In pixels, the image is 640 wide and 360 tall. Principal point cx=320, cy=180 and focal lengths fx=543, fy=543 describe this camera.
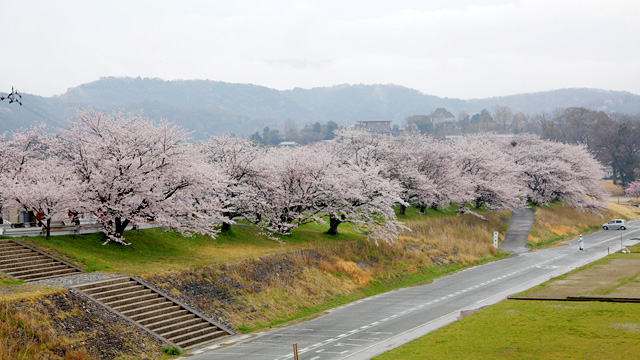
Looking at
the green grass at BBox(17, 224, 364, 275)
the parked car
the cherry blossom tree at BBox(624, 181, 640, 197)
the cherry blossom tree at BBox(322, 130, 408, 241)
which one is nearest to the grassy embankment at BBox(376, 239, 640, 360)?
the green grass at BBox(17, 224, 364, 275)

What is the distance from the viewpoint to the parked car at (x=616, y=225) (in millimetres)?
66938

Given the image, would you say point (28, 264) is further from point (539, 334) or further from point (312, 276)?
point (539, 334)

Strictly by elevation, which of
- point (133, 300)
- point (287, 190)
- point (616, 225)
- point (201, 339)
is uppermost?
point (287, 190)

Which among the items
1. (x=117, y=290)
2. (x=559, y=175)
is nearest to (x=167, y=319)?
(x=117, y=290)

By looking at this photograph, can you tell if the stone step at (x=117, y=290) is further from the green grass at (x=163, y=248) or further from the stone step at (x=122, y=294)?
the green grass at (x=163, y=248)

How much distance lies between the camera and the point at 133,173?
29.2 metres

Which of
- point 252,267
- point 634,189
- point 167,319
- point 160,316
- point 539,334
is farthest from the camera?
point 634,189

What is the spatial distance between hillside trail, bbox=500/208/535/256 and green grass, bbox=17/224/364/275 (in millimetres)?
20042

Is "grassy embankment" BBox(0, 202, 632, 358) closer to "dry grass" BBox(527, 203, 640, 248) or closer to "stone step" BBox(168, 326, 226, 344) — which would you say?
"stone step" BBox(168, 326, 226, 344)

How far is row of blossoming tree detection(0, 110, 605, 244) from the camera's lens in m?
29.2

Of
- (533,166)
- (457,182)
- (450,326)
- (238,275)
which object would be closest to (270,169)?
(238,275)

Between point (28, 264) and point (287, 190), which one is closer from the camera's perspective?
point (28, 264)

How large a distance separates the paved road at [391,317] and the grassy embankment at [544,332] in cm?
166

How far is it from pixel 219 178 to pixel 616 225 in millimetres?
55195
